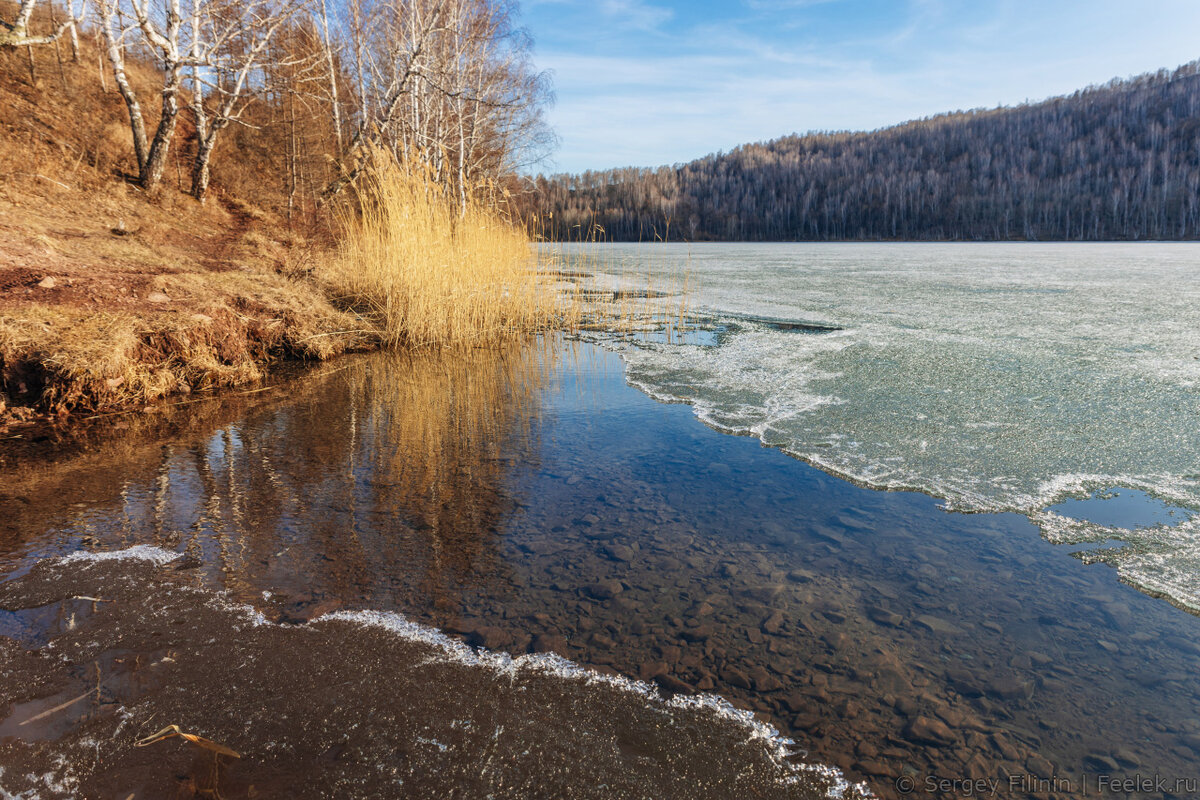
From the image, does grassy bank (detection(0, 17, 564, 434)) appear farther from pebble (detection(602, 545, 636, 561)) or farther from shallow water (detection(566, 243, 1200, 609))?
pebble (detection(602, 545, 636, 561))

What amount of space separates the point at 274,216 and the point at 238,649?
33.3ft

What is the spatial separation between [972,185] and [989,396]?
2583 inches

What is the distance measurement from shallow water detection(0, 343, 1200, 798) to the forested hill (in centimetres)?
4185

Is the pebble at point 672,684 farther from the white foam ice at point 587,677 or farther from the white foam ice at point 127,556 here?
the white foam ice at point 127,556

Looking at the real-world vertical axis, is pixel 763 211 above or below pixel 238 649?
above

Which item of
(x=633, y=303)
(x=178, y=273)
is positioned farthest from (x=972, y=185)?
(x=178, y=273)

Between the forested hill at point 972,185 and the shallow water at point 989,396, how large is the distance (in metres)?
38.7

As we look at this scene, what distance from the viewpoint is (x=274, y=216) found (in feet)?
32.9

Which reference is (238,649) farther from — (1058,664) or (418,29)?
(418,29)

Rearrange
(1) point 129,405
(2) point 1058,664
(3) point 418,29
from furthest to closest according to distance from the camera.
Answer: (3) point 418,29 < (1) point 129,405 < (2) point 1058,664

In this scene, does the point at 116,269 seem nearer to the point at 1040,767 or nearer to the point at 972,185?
the point at 1040,767

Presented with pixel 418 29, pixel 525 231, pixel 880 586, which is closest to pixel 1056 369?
pixel 880 586

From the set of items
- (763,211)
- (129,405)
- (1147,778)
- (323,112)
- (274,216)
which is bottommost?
(1147,778)

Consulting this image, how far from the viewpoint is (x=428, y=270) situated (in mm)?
5543
